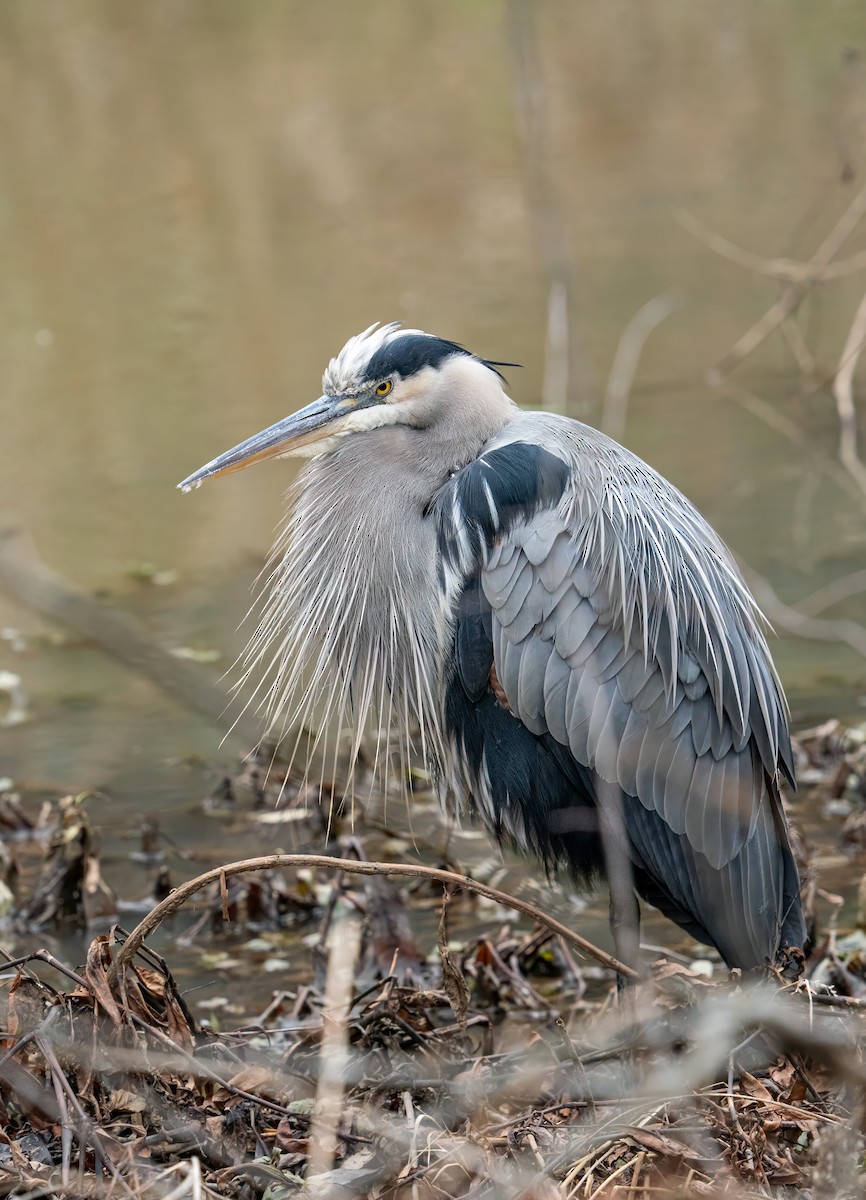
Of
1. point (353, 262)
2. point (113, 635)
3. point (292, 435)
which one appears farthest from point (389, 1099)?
point (353, 262)

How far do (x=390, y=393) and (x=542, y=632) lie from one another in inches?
26.0

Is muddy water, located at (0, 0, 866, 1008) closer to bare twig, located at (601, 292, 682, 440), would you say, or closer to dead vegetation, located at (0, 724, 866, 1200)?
bare twig, located at (601, 292, 682, 440)

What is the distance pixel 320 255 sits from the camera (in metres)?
12.1

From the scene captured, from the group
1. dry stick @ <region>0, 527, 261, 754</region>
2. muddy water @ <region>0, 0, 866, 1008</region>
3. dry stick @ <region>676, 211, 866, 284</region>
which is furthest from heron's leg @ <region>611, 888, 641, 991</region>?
dry stick @ <region>676, 211, 866, 284</region>

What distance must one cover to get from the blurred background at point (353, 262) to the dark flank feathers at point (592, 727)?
0.41 m

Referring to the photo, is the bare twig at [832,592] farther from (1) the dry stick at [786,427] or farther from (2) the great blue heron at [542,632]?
(2) the great blue heron at [542,632]

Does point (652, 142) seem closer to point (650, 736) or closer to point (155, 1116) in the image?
point (650, 736)

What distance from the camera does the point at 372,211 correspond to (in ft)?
43.1

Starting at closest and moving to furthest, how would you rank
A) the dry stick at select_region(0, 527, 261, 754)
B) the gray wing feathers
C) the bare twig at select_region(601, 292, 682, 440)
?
the dry stick at select_region(0, 527, 261, 754) → the gray wing feathers → the bare twig at select_region(601, 292, 682, 440)

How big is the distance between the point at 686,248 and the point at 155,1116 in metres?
9.96

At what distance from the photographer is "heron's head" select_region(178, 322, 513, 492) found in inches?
139

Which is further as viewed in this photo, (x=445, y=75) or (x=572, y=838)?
(x=445, y=75)

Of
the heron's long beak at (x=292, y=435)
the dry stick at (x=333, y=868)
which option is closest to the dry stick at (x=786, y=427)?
the heron's long beak at (x=292, y=435)

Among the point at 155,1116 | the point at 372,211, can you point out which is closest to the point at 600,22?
the point at 372,211
